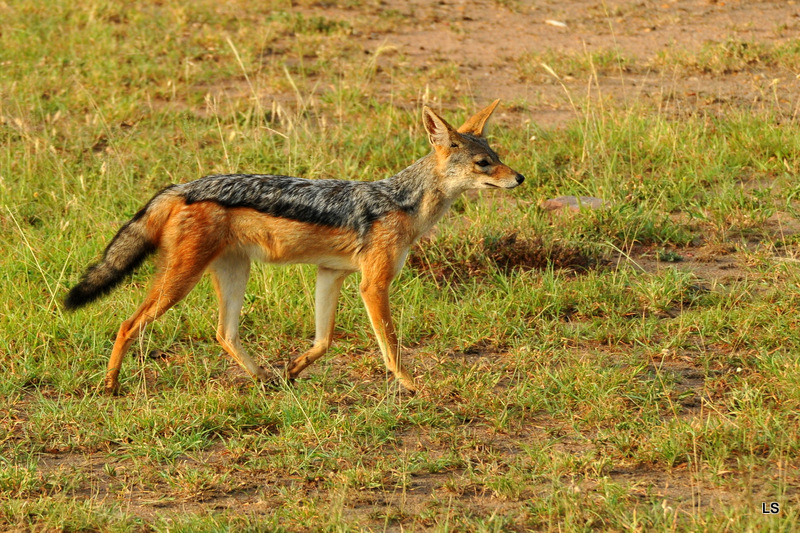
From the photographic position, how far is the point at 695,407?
5.15 metres

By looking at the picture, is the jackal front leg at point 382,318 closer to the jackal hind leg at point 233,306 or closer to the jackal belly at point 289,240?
the jackal belly at point 289,240

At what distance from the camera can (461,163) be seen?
568cm

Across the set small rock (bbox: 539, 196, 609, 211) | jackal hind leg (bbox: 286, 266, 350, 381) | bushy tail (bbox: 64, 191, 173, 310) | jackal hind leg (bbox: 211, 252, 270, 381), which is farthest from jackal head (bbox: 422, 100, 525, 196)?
small rock (bbox: 539, 196, 609, 211)

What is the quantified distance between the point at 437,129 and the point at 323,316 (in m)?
1.28

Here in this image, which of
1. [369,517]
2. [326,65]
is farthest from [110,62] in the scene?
Result: [369,517]

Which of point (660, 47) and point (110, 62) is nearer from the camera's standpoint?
point (110, 62)

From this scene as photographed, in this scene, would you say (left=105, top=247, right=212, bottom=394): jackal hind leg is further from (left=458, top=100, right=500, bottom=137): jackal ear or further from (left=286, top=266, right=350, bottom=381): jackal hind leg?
(left=458, top=100, right=500, bottom=137): jackal ear

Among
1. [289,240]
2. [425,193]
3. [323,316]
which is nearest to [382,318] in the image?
[323,316]

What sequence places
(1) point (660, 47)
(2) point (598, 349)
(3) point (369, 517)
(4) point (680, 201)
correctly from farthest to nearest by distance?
1. (1) point (660, 47)
2. (4) point (680, 201)
3. (2) point (598, 349)
4. (3) point (369, 517)

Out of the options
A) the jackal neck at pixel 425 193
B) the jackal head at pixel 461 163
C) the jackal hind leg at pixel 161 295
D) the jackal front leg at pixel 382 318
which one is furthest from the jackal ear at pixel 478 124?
the jackal hind leg at pixel 161 295

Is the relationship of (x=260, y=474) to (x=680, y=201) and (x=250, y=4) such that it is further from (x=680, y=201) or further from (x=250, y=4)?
(x=250, y=4)

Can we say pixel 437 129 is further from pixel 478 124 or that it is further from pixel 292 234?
pixel 292 234

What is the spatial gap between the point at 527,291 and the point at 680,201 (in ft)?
6.38

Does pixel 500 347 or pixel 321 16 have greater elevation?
pixel 321 16
